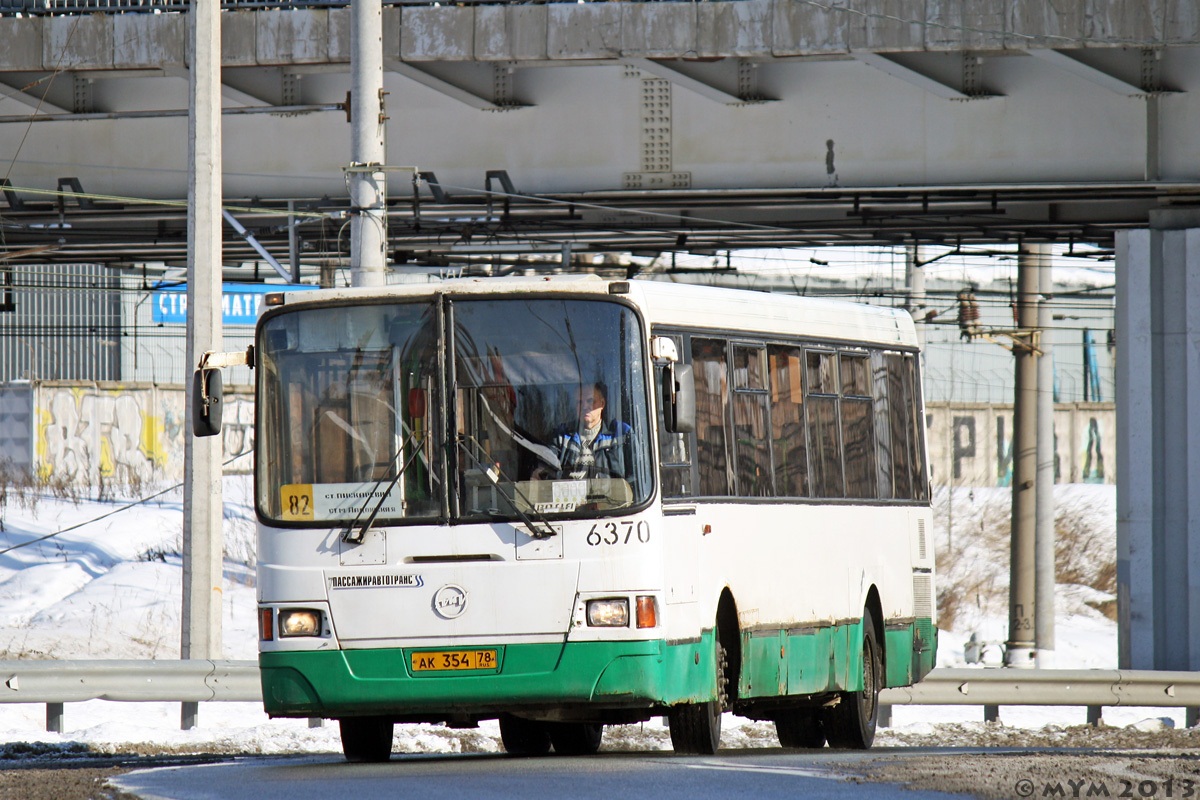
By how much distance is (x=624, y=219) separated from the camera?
2486 cm

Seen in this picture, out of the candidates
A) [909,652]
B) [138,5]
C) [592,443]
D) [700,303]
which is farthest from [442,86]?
[592,443]

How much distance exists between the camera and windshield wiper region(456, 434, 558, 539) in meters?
10.7

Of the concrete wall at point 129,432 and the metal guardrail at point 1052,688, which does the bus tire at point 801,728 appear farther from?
the concrete wall at point 129,432

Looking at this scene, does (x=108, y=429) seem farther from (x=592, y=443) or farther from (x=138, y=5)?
(x=592, y=443)

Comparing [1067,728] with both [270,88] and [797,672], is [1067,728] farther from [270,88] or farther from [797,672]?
[270,88]

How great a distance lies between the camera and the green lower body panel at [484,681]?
10.6 m

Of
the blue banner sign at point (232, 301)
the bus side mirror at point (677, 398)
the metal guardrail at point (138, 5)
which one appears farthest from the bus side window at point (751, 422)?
the metal guardrail at point (138, 5)

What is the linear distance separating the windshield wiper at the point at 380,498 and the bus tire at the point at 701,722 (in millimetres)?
2057

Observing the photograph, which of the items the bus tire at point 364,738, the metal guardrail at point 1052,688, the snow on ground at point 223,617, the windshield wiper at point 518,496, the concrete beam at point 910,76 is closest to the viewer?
the windshield wiper at point 518,496

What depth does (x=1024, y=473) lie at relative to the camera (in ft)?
105

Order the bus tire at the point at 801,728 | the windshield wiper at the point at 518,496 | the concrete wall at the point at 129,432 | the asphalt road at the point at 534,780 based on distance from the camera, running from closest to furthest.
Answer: the asphalt road at the point at 534,780 < the windshield wiper at the point at 518,496 < the bus tire at the point at 801,728 < the concrete wall at the point at 129,432

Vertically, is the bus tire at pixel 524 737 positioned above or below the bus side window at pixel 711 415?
below

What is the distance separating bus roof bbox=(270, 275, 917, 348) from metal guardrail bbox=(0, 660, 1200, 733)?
384 cm

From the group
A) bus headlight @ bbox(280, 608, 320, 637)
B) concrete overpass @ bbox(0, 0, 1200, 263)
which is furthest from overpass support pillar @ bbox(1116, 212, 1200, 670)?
bus headlight @ bbox(280, 608, 320, 637)
